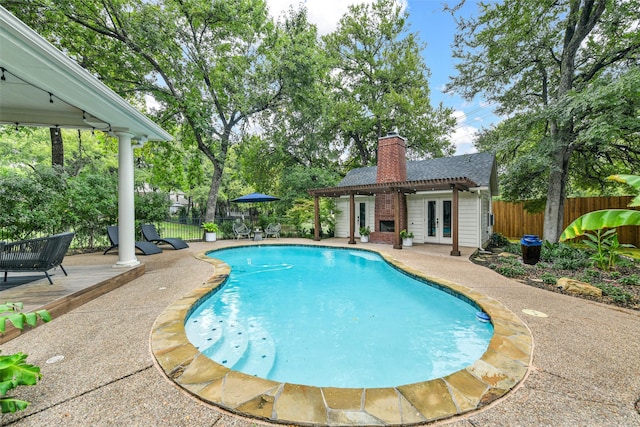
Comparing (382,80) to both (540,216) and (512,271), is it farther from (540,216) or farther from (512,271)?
(512,271)

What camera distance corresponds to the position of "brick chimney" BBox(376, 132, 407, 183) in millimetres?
11744

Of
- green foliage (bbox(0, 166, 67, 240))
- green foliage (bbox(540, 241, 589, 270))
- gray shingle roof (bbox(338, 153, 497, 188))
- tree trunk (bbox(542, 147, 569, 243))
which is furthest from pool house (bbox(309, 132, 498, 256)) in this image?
green foliage (bbox(0, 166, 67, 240))

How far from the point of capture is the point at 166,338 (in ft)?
9.36

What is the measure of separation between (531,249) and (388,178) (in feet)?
19.9

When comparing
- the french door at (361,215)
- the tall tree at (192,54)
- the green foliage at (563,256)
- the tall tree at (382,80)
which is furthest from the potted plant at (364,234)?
the tall tree at (382,80)

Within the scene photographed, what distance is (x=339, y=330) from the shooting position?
395 cm

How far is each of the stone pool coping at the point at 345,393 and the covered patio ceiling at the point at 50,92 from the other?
3.47 metres

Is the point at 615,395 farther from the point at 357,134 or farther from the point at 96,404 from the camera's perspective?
the point at 357,134

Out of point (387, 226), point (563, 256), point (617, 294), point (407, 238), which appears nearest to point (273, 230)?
point (387, 226)

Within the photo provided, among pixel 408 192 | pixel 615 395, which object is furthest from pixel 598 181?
pixel 615 395

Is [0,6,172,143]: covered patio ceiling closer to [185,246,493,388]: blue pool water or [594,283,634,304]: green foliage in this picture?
[185,246,493,388]: blue pool water

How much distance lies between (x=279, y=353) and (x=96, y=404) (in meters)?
1.86

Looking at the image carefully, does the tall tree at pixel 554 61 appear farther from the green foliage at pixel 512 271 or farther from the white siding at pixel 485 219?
the green foliage at pixel 512 271

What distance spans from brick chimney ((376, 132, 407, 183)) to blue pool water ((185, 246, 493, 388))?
6.21 meters
